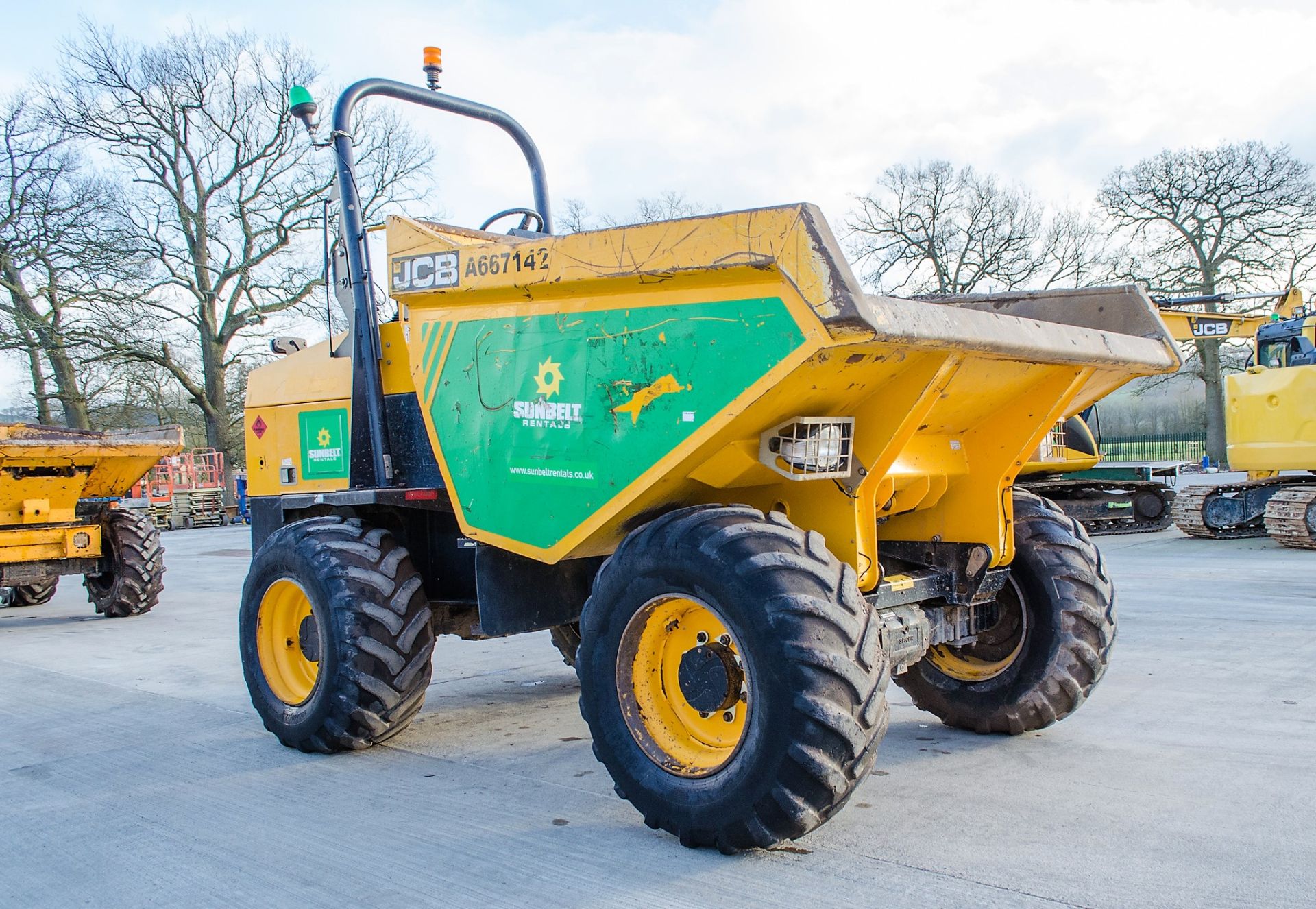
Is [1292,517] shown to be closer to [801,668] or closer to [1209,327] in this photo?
[1209,327]

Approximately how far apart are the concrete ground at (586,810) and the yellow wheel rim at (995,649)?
29 centimetres

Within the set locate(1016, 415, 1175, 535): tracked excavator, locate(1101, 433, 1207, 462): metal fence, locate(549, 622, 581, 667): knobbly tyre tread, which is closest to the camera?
locate(549, 622, 581, 667): knobbly tyre tread

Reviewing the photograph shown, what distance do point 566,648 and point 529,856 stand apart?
8.13 feet

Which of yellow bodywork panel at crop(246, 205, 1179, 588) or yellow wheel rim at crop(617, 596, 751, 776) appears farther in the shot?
yellow wheel rim at crop(617, 596, 751, 776)

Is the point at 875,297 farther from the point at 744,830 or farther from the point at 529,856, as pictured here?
the point at 529,856

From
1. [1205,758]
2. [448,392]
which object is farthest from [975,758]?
[448,392]

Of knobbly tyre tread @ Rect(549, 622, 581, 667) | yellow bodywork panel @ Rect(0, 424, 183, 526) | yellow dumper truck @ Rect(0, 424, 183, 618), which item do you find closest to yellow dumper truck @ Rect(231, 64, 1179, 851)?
knobbly tyre tread @ Rect(549, 622, 581, 667)

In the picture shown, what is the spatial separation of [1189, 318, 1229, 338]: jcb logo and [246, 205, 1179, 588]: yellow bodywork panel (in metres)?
10.9

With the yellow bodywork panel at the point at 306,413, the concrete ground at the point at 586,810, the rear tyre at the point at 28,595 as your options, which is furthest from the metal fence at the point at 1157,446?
the yellow bodywork panel at the point at 306,413

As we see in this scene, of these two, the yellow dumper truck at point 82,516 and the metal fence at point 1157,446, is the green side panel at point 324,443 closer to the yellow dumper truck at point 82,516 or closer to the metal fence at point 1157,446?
the yellow dumper truck at point 82,516

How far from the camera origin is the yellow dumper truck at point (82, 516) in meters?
10.0

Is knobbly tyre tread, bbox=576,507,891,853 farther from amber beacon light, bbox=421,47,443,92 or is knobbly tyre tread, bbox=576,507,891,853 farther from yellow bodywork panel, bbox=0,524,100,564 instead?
yellow bodywork panel, bbox=0,524,100,564

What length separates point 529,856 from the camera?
346 cm

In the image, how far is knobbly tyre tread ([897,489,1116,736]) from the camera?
14.7 feet
